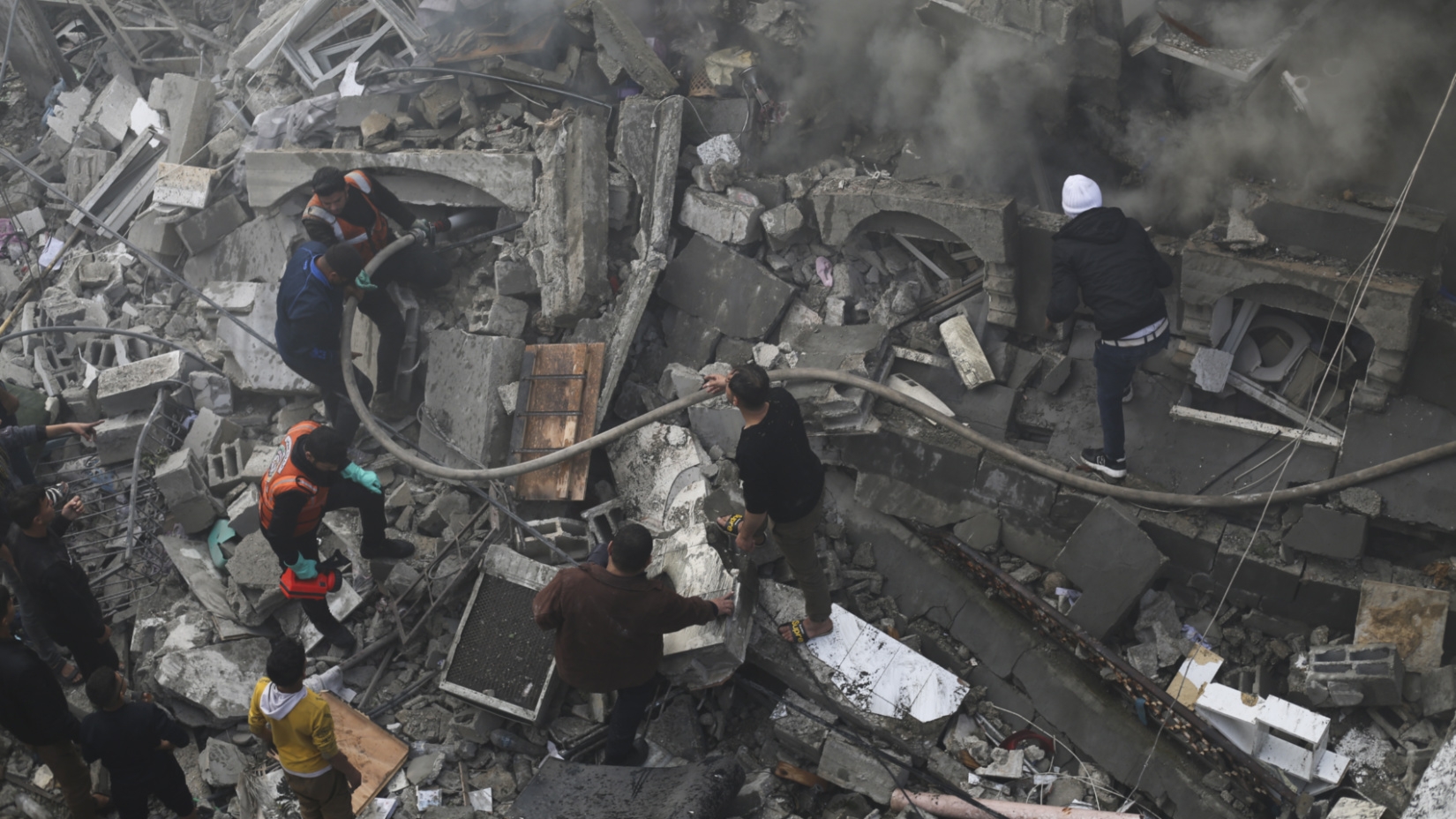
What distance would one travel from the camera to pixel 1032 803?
5.28 m

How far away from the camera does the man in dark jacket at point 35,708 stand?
15.9 ft

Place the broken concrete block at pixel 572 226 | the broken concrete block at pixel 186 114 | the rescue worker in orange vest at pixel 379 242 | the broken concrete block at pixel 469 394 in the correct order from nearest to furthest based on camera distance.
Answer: the rescue worker in orange vest at pixel 379 242, the broken concrete block at pixel 469 394, the broken concrete block at pixel 572 226, the broken concrete block at pixel 186 114

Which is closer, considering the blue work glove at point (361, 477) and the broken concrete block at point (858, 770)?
the broken concrete block at point (858, 770)

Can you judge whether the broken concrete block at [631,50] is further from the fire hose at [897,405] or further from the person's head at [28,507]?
the person's head at [28,507]

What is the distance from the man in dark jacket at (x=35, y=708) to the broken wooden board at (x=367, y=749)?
52.5 inches

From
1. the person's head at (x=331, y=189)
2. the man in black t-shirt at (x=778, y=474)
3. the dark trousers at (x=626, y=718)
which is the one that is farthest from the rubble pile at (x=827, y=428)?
the person's head at (x=331, y=189)

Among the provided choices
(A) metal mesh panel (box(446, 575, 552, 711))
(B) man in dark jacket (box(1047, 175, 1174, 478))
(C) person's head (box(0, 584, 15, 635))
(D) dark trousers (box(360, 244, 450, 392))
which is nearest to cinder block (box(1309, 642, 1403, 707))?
(B) man in dark jacket (box(1047, 175, 1174, 478))

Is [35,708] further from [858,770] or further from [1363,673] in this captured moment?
[1363,673]

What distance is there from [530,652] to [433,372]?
2.79m

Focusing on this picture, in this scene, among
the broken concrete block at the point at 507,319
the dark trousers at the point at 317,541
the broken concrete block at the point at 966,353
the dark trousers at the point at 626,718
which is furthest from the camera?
the broken concrete block at the point at 507,319

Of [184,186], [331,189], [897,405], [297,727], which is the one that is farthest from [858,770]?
[184,186]

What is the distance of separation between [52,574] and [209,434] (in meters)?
2.09

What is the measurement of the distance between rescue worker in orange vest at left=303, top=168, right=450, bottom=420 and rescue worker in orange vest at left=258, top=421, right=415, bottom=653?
1.67 metres

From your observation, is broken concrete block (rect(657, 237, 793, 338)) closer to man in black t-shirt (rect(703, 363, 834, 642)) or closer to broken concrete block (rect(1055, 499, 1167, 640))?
man in black t-shirt (rect(703, 363, 834, 642))
